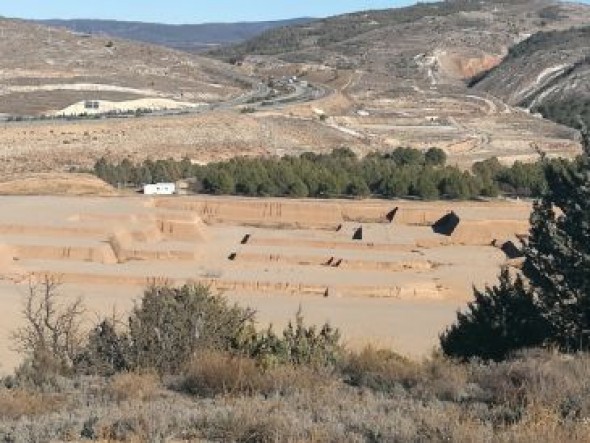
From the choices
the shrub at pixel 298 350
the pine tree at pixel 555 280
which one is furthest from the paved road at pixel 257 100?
the shrub at pixel 298 350

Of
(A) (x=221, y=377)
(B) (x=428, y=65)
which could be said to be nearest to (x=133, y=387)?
(A) (x=221, y=377)

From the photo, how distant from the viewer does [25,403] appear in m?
7.34

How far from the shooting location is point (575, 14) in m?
138

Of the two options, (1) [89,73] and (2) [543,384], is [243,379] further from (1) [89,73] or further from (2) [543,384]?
(1) [89,73]

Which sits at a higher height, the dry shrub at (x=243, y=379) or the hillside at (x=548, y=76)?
the hillside at (x=548, y=76)

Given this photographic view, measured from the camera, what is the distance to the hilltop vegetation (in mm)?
36188

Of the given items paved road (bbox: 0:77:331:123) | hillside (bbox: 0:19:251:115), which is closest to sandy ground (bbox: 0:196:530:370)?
paved road (bbox: 0:77:331:123)

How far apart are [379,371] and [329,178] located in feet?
92.0

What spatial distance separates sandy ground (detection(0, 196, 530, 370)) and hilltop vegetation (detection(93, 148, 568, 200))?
2196 mm

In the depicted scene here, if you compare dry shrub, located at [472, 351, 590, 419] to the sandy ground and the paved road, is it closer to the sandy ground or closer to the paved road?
the sandy ground

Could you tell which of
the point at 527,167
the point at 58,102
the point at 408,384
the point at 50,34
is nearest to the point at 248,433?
the point at 408,384

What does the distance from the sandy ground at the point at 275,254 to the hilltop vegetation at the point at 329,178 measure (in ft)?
7.21

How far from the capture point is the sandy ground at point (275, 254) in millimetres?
20625

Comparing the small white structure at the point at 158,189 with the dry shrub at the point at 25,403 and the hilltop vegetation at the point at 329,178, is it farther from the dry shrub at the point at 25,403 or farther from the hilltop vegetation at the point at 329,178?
the dry shrub at the point at 25,403
